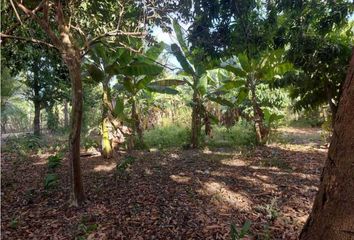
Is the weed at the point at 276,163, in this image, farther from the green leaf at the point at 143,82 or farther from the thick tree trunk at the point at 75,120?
the thick tree trunk at the point at 75,120

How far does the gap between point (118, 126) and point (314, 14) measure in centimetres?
532

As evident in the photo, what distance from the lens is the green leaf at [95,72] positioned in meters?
7.99

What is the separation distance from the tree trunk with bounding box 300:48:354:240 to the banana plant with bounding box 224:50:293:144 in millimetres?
7273

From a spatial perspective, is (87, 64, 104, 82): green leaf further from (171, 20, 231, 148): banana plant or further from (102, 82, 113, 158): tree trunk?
(171, 20, 231, 148): banana plant

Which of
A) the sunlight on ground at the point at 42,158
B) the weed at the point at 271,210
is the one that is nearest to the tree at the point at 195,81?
the sunlight on ground at the point at 42,158

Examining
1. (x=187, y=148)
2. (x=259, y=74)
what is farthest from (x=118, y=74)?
(x=259, y=74)

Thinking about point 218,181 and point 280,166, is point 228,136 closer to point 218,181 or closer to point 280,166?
point 280,166

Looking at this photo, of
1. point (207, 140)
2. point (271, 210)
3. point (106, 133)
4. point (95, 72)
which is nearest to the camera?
point (271, 210)

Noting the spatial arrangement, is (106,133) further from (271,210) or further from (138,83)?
(271,210)

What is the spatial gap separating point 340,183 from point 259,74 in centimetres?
834

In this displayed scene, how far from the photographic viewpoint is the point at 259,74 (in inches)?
400

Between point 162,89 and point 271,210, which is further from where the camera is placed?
point 162,89

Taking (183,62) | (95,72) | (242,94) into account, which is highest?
(183,62)

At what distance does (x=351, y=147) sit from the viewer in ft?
6.95
